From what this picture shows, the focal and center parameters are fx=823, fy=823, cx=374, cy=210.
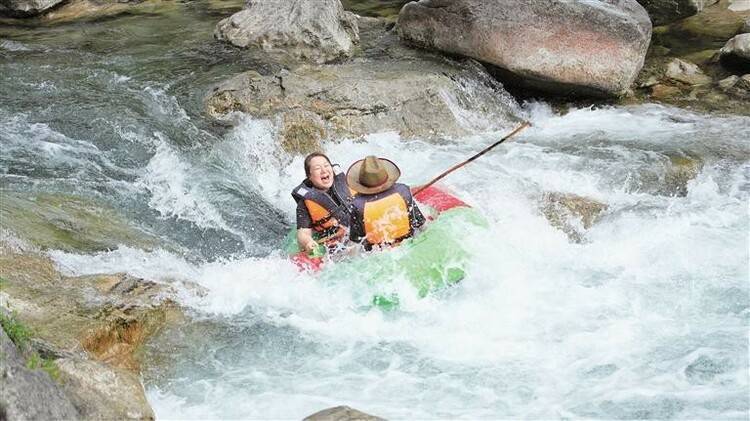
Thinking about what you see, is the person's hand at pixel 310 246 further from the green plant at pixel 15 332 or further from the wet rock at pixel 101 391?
the green plant at pixel 15 332

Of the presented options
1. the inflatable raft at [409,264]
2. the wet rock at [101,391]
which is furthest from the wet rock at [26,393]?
the inflatable raft at [409,264]

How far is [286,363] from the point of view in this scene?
5.18 meters

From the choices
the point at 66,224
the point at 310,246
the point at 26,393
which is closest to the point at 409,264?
the point at 310,246

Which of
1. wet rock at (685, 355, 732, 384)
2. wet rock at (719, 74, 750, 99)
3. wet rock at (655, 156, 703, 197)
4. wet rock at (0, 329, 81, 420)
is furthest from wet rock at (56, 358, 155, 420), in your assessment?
wet rock at (719, 74, 750, 99)

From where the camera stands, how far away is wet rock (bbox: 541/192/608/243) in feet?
22.8

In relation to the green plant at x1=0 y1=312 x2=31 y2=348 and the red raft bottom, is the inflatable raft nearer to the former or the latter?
the red raft bottom

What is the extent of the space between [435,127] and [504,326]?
3802mm

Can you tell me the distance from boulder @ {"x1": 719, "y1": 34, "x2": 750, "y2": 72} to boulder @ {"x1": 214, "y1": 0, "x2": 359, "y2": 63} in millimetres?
4571

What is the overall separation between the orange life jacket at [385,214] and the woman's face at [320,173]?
1.92 ft

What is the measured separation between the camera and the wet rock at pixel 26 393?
130 inches

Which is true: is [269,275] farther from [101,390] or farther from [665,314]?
[665,314]

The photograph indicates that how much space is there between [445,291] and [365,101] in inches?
135

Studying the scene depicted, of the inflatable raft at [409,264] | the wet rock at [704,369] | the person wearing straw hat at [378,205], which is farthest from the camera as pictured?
the person wearing straw hat at [378,205]

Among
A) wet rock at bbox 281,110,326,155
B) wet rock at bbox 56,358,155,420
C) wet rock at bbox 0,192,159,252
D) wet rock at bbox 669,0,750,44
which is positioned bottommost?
wet rock at bbox 669,0,750,44
